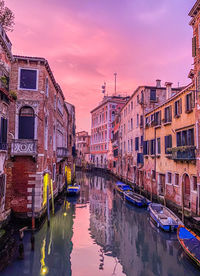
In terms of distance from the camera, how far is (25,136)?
486 inches

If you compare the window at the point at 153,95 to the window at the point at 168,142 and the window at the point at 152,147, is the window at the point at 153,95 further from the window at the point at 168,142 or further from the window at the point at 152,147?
the window at the point at 168,142

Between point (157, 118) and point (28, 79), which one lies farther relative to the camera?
point (157, 118)

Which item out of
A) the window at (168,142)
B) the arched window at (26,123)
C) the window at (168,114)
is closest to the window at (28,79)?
the arched window at (26,123)

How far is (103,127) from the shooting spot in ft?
171

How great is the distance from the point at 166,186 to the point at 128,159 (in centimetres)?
1309

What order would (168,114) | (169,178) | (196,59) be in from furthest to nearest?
(168,114) < (169,178) < (196,59)

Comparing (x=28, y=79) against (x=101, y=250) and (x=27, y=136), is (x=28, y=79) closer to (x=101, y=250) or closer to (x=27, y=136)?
(x=27, y=136)

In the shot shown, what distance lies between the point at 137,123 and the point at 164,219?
1400cm

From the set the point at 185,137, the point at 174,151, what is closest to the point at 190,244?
the point at 174,151

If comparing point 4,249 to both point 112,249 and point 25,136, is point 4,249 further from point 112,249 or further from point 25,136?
point 25,136

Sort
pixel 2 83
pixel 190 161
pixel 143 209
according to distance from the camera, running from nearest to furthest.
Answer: pixel 2 83 < pixel 190 161 < pixel 143 209

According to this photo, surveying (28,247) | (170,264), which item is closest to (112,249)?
(170,264)

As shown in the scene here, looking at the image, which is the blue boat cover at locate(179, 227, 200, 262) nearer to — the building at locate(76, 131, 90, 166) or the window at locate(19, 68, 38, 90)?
the window at locate(19, 68, 38, 90)

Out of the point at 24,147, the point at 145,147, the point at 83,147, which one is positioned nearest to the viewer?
the point at 24,147
